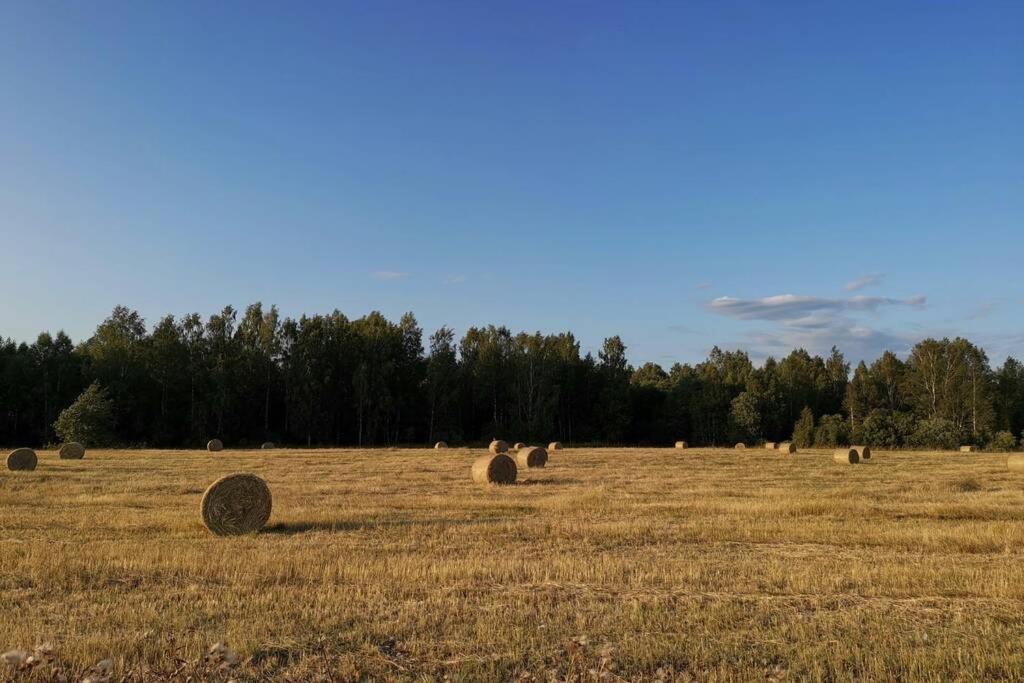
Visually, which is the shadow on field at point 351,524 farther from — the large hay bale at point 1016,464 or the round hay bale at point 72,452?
the round hay bale at point 72,452

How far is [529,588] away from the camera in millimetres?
7914

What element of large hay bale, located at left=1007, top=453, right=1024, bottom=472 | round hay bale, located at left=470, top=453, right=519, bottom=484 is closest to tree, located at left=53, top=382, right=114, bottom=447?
round hay bale, located at left=470, top=453, right=519, bottom=484

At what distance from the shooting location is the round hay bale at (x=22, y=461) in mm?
25531

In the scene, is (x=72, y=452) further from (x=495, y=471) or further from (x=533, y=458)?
(x=495, y=471)

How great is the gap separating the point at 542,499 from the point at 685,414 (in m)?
63.5

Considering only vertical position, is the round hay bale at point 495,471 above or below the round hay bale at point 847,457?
above

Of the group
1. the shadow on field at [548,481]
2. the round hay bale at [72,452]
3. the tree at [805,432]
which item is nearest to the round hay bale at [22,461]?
the round hay bale at [72,452]

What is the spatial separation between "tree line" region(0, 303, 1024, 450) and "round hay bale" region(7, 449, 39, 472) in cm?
2673

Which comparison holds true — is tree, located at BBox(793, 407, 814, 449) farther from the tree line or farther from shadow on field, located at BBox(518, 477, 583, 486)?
shadow on field, located at BBox(518, 477, 583, 486)

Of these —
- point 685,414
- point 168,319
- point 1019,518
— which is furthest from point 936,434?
point 168,319

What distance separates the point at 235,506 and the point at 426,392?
56736 millimetres

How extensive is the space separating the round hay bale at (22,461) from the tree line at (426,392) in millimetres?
26731

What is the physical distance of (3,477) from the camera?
21.6 m

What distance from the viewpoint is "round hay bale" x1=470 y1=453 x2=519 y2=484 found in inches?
842
